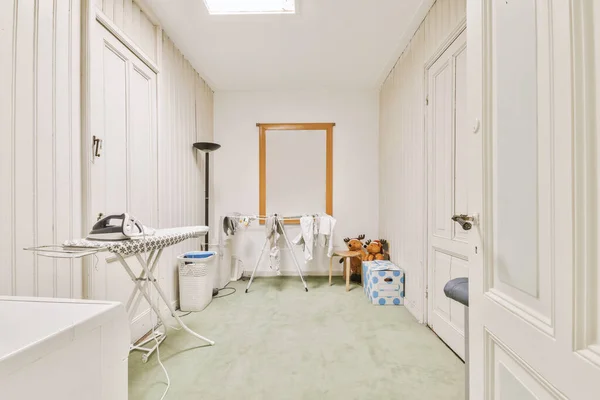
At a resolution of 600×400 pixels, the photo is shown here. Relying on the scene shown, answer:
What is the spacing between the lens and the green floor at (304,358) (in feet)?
5.04

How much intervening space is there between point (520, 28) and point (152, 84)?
2.61 m

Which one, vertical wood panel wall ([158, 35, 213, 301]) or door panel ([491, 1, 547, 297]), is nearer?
door panel ([491, 1, 547, 297])

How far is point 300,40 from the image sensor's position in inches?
105

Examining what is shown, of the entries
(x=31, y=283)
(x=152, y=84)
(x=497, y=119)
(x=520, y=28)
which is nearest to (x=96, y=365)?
(x=31, y=283)

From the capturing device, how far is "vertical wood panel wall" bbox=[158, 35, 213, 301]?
2559 millimetres

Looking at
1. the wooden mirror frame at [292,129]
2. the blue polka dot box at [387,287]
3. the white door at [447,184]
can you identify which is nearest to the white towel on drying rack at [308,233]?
the wooden mirror frame at [292,129]

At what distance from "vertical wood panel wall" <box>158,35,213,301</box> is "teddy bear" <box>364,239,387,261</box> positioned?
7.05 feet

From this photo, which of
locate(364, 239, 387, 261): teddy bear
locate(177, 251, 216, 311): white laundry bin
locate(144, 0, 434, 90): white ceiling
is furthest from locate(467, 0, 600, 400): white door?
locate(364, 239, 387, 261): teddy bear

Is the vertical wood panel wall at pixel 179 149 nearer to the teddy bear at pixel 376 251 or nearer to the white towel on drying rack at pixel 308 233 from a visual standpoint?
the white towel on drying rack at pixel 308 233

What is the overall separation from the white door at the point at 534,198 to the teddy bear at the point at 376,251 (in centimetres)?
250

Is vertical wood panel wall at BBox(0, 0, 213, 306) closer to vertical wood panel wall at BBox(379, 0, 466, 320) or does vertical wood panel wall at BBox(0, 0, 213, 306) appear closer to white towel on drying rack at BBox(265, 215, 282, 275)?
white towel on drying rack at BBox(265, 215, 282, 275)

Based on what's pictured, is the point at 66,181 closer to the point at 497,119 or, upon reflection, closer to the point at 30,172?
the point at 30,172

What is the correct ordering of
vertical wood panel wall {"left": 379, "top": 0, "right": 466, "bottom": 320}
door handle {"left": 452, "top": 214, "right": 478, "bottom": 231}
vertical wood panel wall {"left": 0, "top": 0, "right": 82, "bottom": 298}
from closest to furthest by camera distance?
door handle {"left": 452, "top": 214, "right": 478, "bottom": 231}, vertical wood panel wall {"left": 0, "top": 0, "right": 82, "bottom": 298}, vertical wood panel wall {"left": 379, "top": 0, "right": 466, "bottom": 320}

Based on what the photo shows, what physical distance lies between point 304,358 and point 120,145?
79.5 inches
